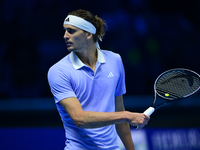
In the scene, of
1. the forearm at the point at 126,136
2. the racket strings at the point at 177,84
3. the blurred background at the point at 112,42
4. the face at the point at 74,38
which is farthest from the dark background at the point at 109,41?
the face at the point at 74,38

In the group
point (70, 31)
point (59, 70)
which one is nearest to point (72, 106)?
point (59, 70)

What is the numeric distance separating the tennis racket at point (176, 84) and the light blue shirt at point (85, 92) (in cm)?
42

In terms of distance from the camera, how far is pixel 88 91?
201cm

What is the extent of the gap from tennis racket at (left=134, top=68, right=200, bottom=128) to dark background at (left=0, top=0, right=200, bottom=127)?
13.9 feet

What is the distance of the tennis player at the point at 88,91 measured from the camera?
182 cm

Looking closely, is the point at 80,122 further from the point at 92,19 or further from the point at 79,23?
the point at 92,19

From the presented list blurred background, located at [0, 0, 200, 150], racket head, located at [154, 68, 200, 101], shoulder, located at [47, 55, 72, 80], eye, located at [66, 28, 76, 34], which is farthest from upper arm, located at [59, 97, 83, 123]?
blurred background, located at [0, 0, 200, 150]

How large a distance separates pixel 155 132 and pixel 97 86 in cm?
222

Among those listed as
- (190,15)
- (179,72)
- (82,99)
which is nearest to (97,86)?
(82,99)

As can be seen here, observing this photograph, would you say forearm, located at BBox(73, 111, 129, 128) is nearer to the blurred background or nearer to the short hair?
the short hair

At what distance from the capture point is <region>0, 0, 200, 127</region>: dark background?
6668 mm

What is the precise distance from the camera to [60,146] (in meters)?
3.89

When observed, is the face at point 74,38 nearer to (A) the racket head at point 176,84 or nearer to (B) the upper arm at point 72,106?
(B) the upper arm at point 72,106

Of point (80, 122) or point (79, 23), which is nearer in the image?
point (80, 122)
